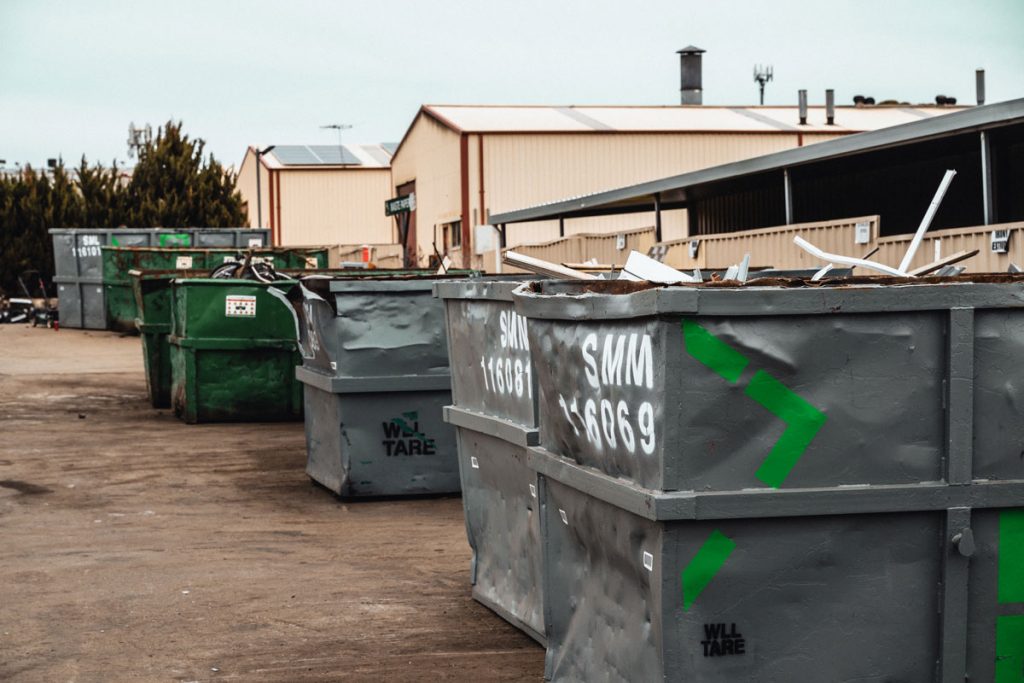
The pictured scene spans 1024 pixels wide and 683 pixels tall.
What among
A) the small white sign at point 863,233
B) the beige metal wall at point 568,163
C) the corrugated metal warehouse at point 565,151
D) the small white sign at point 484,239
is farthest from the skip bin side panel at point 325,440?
the small white sign at point 484,239

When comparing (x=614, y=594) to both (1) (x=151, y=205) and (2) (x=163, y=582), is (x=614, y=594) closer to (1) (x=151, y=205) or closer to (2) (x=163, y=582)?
(2) (x=163, y=582)

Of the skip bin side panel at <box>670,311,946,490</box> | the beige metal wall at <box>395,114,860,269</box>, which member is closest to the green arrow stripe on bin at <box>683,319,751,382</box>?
the skip bin side panel at <box>670,311,946,490</box>

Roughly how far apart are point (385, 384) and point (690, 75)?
45199mm

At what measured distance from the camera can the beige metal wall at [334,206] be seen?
50.9 metres

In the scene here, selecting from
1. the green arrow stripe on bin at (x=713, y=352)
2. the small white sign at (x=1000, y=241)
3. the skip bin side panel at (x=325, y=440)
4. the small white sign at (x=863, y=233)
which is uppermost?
the small white sign at (x=863, y=233)

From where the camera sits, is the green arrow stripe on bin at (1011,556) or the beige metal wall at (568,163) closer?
the green arrow stripe on bin at (1011,556)

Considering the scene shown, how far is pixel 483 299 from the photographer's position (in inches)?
251

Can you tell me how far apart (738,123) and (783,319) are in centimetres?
3567

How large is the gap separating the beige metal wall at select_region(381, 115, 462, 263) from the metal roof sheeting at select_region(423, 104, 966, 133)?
76cm

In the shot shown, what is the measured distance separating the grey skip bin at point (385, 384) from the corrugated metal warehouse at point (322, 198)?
41252 millimetres

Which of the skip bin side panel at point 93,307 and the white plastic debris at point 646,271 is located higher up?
the white plastic debris at point 646,271


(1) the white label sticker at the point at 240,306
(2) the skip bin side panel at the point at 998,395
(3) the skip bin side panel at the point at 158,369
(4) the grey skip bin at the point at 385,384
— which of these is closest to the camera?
(2) the skip bin side panel at the point at 998,395

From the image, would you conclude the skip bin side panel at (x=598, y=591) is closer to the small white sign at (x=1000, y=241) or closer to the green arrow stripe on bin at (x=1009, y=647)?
the green arrow stripe on bin at (x=1009, y=647)

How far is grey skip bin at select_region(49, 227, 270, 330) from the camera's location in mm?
29000
